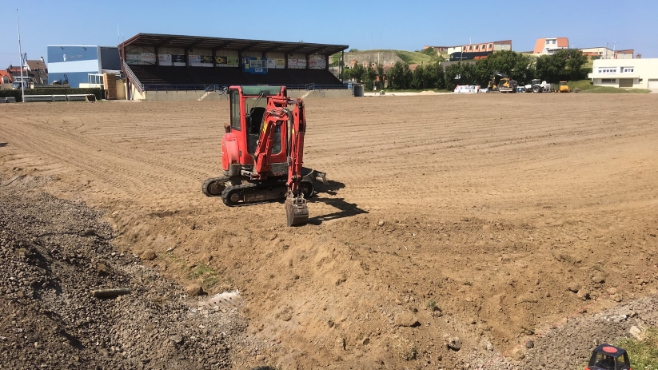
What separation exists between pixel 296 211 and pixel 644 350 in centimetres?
595

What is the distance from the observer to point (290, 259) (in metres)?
8.55

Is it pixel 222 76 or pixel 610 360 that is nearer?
pixel 610 360

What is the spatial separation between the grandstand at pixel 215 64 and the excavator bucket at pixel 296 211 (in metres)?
43.3

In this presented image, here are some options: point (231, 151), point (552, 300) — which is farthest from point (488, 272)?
point (231, 151)

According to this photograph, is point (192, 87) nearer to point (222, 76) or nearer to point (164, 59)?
point (164, 59)

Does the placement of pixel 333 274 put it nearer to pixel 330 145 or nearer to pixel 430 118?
pixel 330 145

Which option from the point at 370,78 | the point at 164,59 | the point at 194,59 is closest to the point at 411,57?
the point at 370,78

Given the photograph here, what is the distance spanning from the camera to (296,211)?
995 centimetres

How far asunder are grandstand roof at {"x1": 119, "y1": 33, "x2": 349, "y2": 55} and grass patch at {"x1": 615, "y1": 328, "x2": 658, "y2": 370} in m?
53.1

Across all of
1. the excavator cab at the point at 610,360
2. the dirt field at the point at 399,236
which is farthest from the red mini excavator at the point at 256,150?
the excavator cab at the point at 610,360

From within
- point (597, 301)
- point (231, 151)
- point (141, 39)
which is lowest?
point (597, 301)

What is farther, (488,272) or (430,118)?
(430,118)

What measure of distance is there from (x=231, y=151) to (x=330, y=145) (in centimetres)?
992

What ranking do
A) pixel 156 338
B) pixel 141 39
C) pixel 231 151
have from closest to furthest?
pixel 156 338 < pixel 231 151 < pixel 141 39
